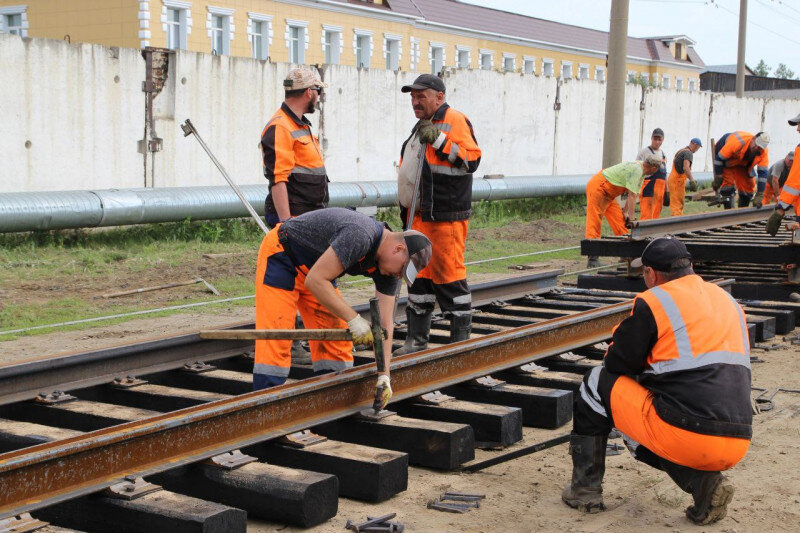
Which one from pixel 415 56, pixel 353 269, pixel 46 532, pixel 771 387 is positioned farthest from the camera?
pixel 415 56

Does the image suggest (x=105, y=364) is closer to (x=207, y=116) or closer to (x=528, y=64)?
(x=207, y=116)

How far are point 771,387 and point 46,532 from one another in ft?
16.6

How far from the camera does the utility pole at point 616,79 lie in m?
14.4

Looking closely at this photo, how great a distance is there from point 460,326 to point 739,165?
35.2 feet

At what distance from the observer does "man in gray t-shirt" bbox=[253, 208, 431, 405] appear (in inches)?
187

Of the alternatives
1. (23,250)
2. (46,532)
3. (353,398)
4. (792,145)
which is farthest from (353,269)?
(792,145)

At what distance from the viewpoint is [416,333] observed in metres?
6.97

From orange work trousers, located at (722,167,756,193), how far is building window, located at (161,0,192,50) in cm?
2637

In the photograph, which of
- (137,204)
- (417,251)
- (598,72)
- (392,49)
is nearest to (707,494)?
(417,251)

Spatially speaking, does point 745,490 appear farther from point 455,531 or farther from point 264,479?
point 264,479

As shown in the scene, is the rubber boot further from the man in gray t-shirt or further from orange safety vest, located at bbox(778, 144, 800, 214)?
orange safety vest, located at bbox(778, 144, 800, 214)

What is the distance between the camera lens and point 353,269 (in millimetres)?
5141

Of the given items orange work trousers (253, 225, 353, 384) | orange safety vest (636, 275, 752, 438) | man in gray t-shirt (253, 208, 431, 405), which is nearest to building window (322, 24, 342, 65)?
man in gray t-shirt (253, 208, 431, 405)

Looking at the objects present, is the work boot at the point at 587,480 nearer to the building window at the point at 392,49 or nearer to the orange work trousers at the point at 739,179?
the orange work trousers at the point at 739,179
